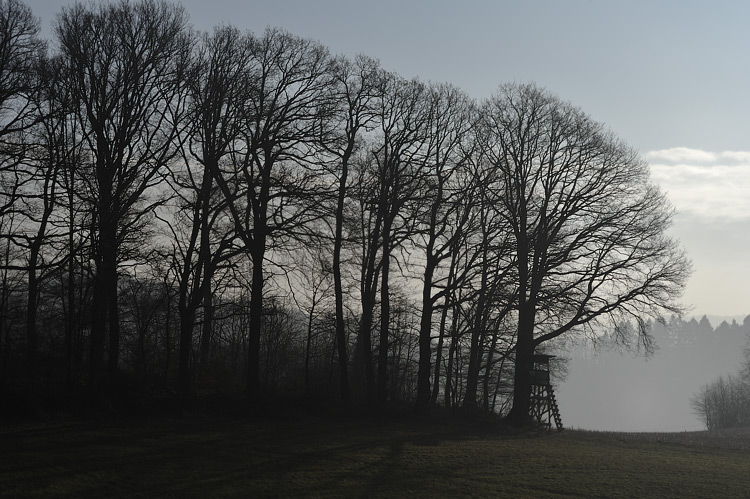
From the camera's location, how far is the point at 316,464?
1564 cm

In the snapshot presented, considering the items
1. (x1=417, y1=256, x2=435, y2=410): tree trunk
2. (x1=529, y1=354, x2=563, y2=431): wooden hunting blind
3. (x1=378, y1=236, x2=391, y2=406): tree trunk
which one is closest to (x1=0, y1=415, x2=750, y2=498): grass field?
(x1=378, y1=236, x2=391, y2=406): tree trunk

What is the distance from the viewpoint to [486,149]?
1186 inches

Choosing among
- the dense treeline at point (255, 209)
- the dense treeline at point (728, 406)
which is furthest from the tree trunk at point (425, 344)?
the dense treeline at point (728, 406)

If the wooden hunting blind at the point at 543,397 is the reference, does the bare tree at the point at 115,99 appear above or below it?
above

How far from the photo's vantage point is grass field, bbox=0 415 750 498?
12.6m

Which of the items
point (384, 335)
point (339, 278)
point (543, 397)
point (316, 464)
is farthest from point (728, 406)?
point (316, 464)

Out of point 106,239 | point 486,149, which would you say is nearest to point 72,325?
point 106,239

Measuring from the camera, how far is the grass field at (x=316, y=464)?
41.4 feet

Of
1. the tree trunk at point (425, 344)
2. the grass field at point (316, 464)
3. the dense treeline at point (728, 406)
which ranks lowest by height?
the dense treeline at point (728, 406)

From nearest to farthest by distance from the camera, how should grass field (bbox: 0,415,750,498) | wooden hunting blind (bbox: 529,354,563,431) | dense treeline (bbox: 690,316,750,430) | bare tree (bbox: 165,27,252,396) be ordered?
grass field (bbox: 0,415,750,498), bare tree (bbox: 165,27,252,396), wooden hunting blind (bbox: 529,354,563,431), dense treeline (bbox: 690,316,750,430)

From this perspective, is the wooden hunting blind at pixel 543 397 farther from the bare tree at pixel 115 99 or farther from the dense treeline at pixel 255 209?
the bare tree at pixel 115 99

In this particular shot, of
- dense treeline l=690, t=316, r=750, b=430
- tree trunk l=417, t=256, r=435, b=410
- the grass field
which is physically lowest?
dense treeline l=690, t=316, r=750, b=430

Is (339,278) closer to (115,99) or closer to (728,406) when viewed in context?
(115,99)

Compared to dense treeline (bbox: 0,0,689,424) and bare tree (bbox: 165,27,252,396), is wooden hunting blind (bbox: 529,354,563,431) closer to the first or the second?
dense treeline (bbox: 0,0,689,424)
